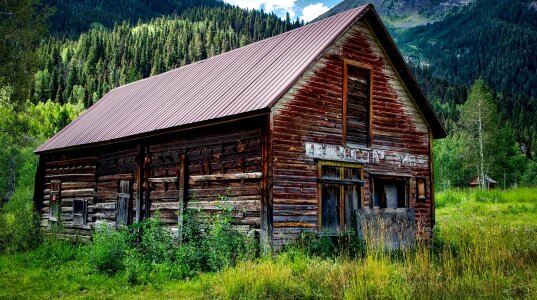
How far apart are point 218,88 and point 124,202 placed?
5.70 m

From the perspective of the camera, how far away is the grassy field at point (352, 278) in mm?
8891

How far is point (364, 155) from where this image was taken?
16875 mm

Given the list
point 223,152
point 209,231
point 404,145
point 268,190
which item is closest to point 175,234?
point 209,231

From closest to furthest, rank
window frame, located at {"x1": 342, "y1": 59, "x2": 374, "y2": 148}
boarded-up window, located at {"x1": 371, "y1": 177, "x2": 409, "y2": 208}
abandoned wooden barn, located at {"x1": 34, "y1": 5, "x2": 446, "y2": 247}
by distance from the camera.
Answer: abandoned wooden barn, located at {"x1": 34, "y1": 5, "x2": 446, "y2": 247}, window frame, located at {"x1": 342, "y1": 59, "x2": 374, "y2": 148}, boarded-up window, located at {"x1": 371, "y1": 177, "x2": 409, "y2": 208}

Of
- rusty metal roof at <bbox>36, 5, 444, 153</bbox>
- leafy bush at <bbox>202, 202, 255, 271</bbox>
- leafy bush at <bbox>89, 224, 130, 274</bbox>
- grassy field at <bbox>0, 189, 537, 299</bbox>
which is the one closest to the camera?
grassy field at <bbox>0, 189, 537, 299</bbox>

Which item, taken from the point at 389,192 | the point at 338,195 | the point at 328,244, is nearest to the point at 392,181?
the point at 389,192

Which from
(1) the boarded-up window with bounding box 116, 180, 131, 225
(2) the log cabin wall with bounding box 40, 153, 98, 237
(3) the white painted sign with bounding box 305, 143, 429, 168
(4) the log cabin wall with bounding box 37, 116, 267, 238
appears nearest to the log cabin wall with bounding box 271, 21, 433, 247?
(3) the white painted sign with bounding box 305, 143, 429, 168

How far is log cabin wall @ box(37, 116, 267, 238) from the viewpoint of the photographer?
1502 cm

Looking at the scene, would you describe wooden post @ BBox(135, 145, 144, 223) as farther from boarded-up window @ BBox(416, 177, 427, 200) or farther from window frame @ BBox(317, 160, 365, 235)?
boarded-up window @ BBox(416, 177, 427, 200)

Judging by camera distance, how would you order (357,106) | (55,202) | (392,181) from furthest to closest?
1. (55,202)
2. (392,181)
3. (357,106)

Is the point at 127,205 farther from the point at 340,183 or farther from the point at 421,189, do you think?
the point at 421,189

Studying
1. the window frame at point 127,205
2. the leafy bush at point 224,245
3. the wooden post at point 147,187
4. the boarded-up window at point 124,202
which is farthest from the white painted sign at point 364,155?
the boarded-up window at point 124,202

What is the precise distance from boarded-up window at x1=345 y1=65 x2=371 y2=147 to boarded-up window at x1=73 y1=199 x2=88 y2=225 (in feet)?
38.2

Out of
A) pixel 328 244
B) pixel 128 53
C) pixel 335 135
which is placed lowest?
pixel 328 244
